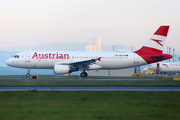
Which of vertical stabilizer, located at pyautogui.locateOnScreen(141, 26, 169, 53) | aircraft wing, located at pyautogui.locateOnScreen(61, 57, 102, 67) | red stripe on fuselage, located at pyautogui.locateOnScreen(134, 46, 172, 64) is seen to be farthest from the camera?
vertical stabilizer, located at pyautogui.locateOnScreen(141, 26, 169, 53)

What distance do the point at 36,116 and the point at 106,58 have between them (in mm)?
32829

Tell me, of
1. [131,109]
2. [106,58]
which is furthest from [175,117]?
[106,58]

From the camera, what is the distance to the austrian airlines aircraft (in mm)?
41031

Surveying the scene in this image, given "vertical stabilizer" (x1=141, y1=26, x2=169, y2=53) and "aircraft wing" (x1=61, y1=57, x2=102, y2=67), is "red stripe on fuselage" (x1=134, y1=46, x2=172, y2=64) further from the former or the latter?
"aircraft wing" (x1=61, y1=57, x2=102, y2=67)

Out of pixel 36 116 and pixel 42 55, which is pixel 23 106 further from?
pixel 42 55

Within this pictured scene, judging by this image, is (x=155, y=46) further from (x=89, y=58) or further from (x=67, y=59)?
(x=67, y=59)

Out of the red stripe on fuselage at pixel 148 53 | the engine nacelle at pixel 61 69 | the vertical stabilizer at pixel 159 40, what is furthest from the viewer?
the vertical stabilizer at pixel 159 40

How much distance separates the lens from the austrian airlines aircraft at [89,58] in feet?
135

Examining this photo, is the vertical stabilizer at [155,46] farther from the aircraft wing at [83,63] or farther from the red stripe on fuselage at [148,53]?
the aircraft wing at [83,63]

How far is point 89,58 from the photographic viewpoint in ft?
141

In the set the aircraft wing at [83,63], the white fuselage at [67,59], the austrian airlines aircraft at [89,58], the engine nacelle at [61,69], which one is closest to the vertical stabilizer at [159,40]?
the austrian airlines aircraft at [89,58]

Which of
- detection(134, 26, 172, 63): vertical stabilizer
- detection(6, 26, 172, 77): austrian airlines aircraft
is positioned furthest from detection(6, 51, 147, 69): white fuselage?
detection(134, 26, 172, 63): vertical stabilizer

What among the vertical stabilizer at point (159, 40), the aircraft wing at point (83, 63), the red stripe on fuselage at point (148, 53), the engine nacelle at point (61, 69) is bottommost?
the engine nacelle at point (61, 69)

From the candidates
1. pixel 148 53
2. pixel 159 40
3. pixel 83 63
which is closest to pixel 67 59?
pixel 83 63
